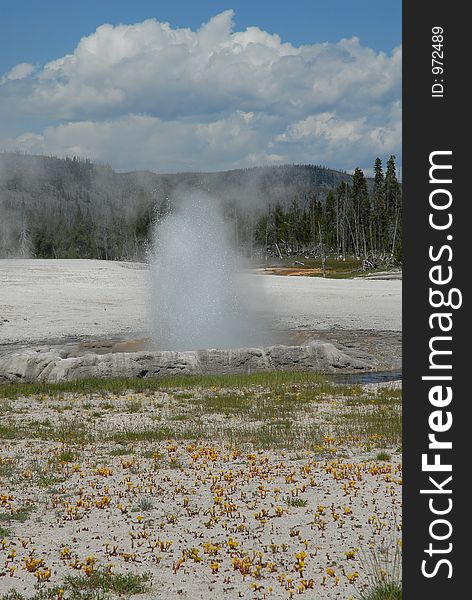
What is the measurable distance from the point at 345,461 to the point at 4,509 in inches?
224

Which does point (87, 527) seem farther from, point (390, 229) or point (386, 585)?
point (390, 229)

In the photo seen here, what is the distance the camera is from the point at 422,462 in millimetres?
3861

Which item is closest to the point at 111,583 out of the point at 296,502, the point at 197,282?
the point at 296,502

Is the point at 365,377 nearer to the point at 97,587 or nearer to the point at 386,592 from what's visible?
the point at 97,587

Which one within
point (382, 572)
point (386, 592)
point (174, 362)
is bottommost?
point (174, 362)

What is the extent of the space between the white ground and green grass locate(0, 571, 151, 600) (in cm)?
2320

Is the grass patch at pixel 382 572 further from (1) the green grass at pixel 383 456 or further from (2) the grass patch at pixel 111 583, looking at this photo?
(1) the green grass at pixel 383 456

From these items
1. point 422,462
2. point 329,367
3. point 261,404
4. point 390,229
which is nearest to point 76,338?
point 329,367

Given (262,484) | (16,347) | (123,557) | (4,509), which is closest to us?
(123,557)

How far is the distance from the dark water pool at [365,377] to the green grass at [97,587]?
16.7 m

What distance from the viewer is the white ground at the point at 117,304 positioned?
103 ft

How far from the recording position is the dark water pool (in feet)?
77.9

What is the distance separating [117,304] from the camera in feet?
122

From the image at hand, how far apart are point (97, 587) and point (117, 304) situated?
30.5 metres
